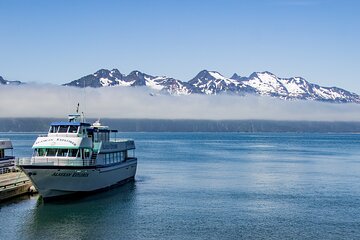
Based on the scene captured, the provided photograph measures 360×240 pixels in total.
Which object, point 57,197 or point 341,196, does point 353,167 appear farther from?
point 57,197

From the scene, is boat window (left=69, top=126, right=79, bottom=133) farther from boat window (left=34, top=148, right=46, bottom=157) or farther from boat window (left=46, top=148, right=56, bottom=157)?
boat window (left=34, top=148, right=46, bottom=157)

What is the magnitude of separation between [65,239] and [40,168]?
50.8 ft

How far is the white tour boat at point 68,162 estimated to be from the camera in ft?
190

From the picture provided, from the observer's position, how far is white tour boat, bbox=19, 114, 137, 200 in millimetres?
58031

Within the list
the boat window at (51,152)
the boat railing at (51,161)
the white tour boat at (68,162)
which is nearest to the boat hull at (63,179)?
the white tour boat at (68,162)

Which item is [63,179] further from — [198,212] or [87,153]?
[198,212]

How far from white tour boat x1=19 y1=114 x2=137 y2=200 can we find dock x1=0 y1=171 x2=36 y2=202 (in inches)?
171

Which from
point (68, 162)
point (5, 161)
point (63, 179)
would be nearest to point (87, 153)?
point (68, 162)

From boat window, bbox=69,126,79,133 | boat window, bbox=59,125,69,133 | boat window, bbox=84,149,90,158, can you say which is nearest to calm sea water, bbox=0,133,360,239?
boat window, bbox=84,149,90,158

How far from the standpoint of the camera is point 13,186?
207 ft

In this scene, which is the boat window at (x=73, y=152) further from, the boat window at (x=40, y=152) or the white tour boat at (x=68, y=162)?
the boat window at (x=40, y=152)

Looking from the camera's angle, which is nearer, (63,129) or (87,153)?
(63,129)

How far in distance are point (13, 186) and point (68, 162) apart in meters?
8.90

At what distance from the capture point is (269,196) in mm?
67812
